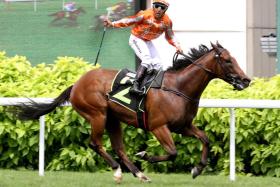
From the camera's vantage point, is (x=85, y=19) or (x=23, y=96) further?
(x=85, y=19)

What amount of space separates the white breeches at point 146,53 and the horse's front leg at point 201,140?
2.64 feet

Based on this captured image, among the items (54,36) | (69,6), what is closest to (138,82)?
(69,6)

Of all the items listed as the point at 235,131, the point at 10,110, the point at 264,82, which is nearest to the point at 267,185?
the point at 235,131

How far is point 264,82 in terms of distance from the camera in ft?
39.8

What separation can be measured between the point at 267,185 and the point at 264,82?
2175 millimetres

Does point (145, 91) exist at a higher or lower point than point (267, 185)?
higher

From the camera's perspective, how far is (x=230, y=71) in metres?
10.5

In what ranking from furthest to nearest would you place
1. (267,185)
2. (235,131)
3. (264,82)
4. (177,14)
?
(177,14)
(264,82)
(235,131)
(267,185)

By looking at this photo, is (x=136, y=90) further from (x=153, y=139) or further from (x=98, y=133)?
(x=153, y=139)

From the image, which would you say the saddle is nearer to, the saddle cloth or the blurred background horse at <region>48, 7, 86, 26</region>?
the saddle cloth

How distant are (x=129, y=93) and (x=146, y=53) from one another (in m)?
0.54

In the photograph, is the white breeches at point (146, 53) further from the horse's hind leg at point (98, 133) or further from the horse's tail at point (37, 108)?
the horse's tail at point (37, 108)

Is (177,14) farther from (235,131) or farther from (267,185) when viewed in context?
(267,185)

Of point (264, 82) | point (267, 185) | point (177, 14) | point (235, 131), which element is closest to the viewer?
point (267, 185)
